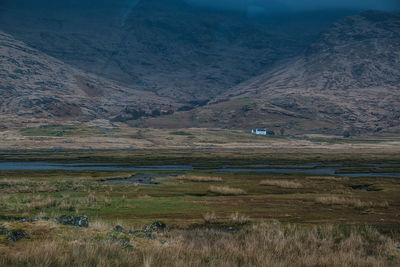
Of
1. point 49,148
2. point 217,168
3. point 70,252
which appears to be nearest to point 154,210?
point 70,252

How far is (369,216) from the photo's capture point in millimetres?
27281

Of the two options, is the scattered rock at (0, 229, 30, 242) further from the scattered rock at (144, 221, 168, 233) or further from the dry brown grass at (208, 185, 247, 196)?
the dry brown grass at (208, 185, 247, 196)

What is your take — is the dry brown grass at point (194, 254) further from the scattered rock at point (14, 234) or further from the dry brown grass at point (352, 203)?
the dry brown grass at point (352, 203)

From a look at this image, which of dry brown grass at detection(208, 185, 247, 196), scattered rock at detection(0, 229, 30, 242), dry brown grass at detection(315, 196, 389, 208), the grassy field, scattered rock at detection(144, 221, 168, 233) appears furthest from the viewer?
dry brown grass at detection(208, 185, 247, 196)

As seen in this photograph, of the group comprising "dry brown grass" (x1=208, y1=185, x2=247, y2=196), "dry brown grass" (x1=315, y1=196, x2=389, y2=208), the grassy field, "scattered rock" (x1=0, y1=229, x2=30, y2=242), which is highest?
"scattered rock" (x1=0, y1=229, x2=30, y2=242)

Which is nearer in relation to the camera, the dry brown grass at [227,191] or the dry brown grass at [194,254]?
the dry brown grass at [194,254]

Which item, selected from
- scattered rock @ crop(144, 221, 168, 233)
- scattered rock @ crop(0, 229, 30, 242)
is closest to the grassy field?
scattered rock @ crop(0, 229, 30, 242)

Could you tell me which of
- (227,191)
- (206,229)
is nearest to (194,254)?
(206,229)

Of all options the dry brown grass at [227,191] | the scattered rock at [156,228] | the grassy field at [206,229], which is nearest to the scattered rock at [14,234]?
the grassy field at [206,229]

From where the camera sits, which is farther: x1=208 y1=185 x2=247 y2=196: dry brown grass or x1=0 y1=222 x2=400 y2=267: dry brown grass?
x1=208 y1=185 x2=247 y2=196: dry brown grass

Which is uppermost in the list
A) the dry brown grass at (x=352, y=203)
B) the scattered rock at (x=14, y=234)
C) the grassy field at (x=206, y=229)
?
the scattered rock at (x=14, y=234)

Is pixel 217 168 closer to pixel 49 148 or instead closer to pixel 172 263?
pixel 172 263

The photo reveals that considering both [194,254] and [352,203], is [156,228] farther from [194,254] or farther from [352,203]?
[352,203]

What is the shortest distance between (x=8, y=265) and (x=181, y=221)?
14848mm
